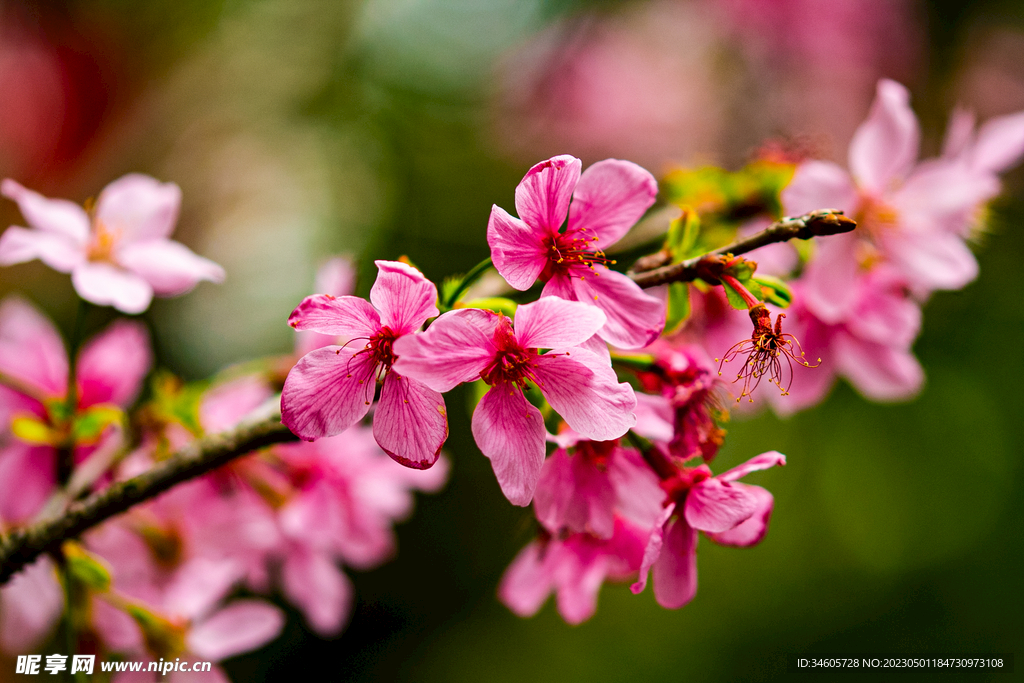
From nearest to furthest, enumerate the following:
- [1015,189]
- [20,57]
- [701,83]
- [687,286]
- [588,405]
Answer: [588,405] → [687,286] → [20,57] → [1015,189] → [701,83]

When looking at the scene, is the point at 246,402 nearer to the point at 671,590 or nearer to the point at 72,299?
the point at 671,590

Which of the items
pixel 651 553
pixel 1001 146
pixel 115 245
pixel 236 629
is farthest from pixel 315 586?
pixel 1001 146

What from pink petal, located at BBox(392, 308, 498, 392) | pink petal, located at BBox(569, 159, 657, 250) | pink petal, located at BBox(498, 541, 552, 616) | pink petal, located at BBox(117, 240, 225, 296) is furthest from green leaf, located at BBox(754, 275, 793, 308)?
pink petal, located at BBox(117, 240, 225, 296)

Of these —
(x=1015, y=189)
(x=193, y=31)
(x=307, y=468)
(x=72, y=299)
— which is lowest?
(x=1015, y=189)

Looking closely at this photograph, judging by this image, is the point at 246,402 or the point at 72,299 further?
the point at 72,299

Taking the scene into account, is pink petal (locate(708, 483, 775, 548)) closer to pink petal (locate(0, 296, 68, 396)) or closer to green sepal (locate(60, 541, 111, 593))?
green sepal (locate(60, 541, 111, 593))

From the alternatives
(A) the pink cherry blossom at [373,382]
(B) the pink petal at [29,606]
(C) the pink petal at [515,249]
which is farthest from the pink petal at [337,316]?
(B) the pink petal at [29,606]

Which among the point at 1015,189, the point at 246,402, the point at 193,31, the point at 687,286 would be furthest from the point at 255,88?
the point at 1015,189

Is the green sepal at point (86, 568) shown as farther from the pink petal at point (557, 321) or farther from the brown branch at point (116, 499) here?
the pink petal at point (557, 321)
